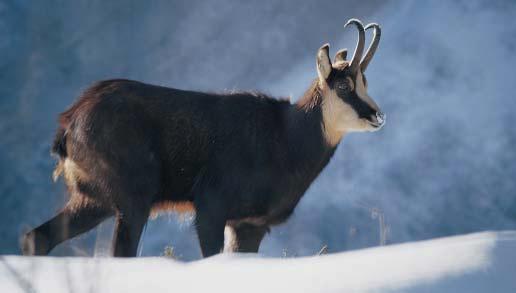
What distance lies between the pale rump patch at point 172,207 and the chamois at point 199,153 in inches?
0.5

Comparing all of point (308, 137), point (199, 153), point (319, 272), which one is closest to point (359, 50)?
point (308, 137)

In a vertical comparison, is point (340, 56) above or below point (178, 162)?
below

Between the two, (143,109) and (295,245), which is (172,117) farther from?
(295,245)

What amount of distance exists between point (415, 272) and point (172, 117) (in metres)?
5.12

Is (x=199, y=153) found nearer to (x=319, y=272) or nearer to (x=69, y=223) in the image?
(x=69, y=223)

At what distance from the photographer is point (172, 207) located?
807 centimetres

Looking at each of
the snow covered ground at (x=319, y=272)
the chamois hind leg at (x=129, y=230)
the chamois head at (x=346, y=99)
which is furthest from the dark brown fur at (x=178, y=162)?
the snow covered ground at (x=319, y=272)

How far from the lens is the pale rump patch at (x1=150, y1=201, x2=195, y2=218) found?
796 centimetres

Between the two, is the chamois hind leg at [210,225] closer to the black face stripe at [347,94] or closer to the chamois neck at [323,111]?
the chamois neck at [323,111]

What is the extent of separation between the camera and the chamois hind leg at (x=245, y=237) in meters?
8.08

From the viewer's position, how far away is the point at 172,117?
8.05 m

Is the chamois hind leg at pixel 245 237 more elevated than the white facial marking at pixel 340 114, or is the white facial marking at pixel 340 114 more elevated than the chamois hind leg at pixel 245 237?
the white facial marking at pixel 340 114

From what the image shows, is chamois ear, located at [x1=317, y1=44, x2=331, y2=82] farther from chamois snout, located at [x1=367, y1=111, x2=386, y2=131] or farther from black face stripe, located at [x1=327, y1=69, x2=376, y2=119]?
chamois snout, located at [x1=367, y1=111, x2=386, y2=131]

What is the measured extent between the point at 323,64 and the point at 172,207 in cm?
185
